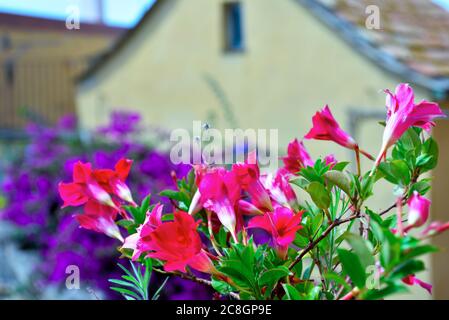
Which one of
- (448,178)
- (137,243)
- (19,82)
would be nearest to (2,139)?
(19,82)

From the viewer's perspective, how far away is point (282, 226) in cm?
69

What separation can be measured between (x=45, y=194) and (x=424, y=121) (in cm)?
399

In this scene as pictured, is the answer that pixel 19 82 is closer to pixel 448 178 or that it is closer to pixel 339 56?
pixel 339 56

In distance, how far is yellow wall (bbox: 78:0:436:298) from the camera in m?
6.19

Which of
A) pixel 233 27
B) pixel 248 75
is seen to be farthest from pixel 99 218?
pixel 233 27

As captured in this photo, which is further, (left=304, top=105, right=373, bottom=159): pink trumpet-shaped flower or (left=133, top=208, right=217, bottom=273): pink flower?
(left=304, top=105, right=373, bottom=159): pink trumpet-shaped flower

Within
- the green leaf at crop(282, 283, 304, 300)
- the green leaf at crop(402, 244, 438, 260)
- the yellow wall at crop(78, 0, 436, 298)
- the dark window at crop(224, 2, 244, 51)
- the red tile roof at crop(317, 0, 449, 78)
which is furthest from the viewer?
the dark window at crop(224, 2, 244, 51)

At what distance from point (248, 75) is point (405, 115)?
21.9 feet

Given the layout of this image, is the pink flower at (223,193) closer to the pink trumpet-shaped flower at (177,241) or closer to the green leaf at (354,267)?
the pink trumpet-shaped flower at (177,241)

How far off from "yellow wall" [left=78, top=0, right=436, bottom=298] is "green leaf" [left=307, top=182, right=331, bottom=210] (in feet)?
13.3

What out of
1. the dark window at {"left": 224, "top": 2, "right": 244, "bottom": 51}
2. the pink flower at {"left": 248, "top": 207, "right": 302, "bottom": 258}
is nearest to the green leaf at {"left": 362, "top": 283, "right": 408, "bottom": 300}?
the pink flower at {"left": 248, "top": 207, "right": 302, "bottom": 258}

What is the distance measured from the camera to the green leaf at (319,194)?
71cm

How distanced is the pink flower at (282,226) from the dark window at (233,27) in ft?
22.4

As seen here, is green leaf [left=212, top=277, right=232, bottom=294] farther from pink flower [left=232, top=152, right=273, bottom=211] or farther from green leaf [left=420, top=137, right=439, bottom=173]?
green leaf [left=420, top=137, right=439, bottom=173]
